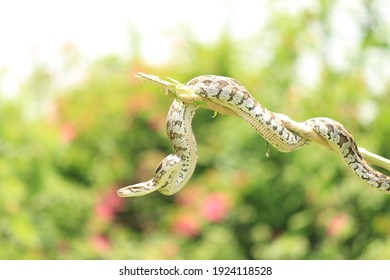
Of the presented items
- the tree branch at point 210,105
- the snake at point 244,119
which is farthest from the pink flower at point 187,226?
the tree branch at point 210,105

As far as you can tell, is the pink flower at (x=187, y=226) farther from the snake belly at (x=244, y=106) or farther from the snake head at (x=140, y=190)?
the snake belly at (x=244, y=106)

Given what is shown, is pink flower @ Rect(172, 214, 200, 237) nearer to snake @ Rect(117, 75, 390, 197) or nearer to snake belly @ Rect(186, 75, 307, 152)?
snake @ Rect(117, 75, 390, 197)

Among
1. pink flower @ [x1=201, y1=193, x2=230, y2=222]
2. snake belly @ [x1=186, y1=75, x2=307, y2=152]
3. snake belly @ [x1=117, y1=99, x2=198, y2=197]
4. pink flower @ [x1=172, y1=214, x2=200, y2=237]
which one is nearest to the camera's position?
snake belly @ [x1=186, y1=75, x2=307, y2=152]

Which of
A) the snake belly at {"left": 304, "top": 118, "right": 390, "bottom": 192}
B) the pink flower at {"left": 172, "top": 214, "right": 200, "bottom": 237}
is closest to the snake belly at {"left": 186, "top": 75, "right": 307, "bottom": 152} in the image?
the snake belly at {"left": 304, "top": 118, "right": 390, "bottom": 192}

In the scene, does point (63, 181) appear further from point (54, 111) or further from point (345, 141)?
point (345, 141)

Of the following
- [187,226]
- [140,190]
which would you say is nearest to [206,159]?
[187,226]

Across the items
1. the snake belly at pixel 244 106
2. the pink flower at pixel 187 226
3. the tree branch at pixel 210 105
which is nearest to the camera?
the tree branch at pixel 210 105
